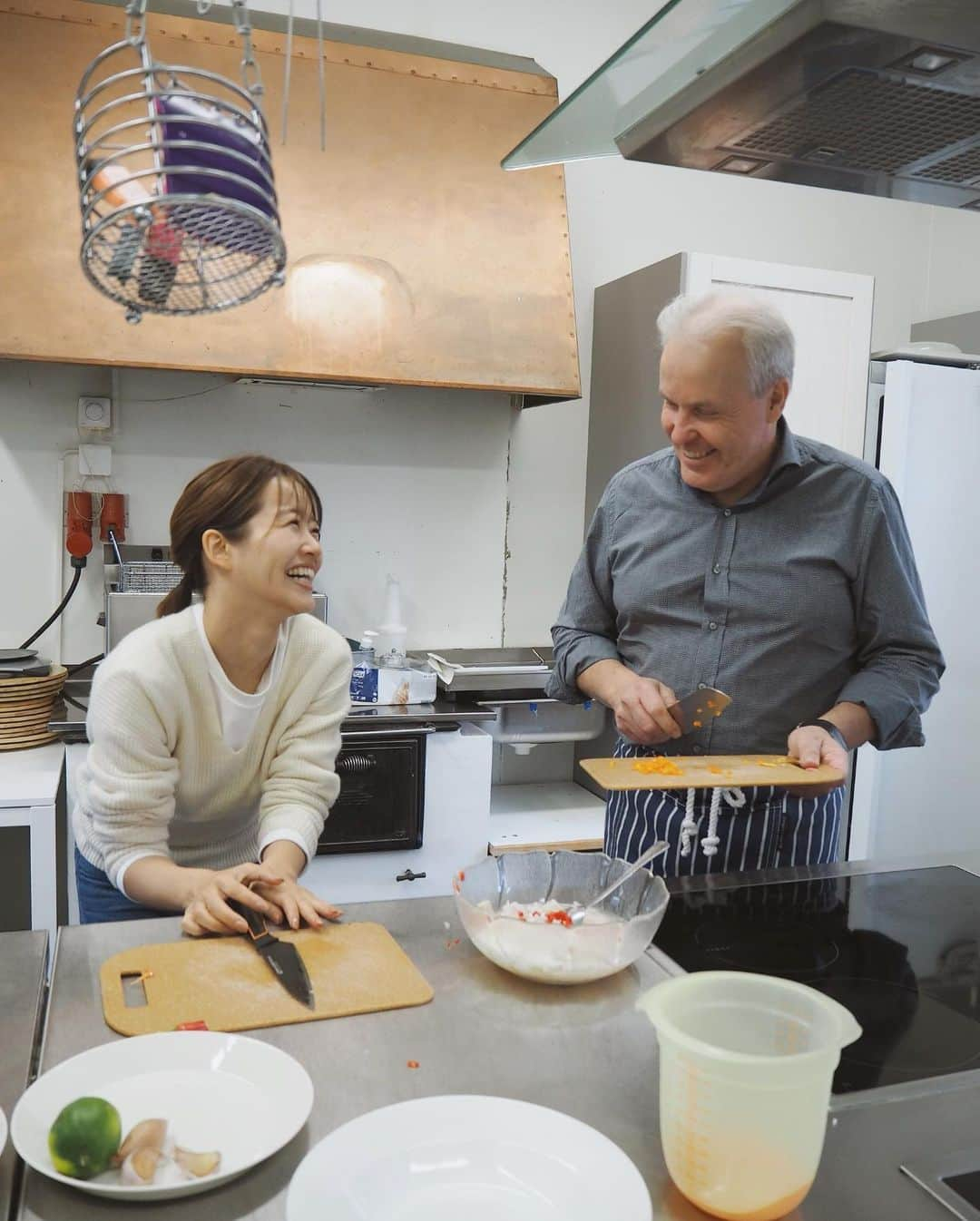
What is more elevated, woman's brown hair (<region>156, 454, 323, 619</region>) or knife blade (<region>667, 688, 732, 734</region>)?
woman's brown hair (<region>156, 454, 323, 619</region>)

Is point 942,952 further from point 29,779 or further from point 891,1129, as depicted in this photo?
point 29,779

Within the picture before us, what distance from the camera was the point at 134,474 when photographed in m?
3.10

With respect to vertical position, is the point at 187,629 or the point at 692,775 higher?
the point at 187,629

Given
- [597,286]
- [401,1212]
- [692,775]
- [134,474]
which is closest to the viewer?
[401,1212]

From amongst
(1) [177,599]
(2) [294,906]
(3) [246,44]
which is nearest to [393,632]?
(1) [177,599]

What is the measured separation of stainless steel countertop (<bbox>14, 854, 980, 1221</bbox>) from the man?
593mm

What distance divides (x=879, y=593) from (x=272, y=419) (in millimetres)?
2050

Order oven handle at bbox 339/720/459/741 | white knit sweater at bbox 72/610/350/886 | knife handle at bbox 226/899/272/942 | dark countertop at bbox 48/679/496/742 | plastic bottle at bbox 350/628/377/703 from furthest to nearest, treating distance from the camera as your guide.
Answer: plastic bottle at bbox 350/628/377/703, oven handle at bbox 339/720/459/741, dark countertop at bbox 48/679/496/742, white knit sweater at bbox 72/610/350/886, knife handle at bbox 226/899/272/942

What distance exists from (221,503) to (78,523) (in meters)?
1.54

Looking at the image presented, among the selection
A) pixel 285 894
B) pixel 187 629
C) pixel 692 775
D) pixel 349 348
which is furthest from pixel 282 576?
pixel 349 348

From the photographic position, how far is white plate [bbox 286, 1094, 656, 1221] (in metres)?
0.78

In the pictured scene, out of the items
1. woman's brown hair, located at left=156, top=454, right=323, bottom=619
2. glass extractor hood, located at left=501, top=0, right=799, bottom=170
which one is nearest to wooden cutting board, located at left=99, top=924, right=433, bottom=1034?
woman's brown hair, located at left=156, top=454, right=323, bottom=619

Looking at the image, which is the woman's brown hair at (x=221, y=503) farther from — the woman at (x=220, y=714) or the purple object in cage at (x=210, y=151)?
the purple object in cage at (x=210, y=151)

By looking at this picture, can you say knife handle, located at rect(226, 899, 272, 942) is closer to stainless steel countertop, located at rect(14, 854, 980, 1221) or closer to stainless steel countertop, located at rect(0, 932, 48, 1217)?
stainless steel countertop, located at rect(14, 854, 980, 1221)
